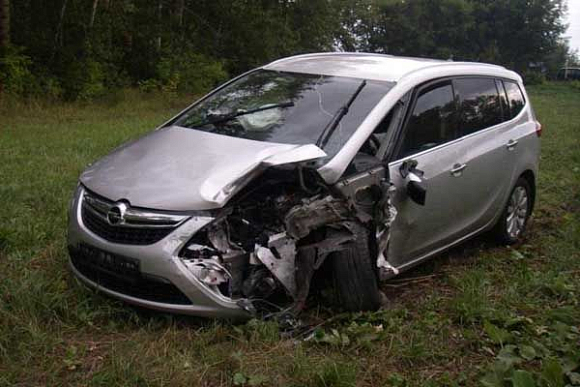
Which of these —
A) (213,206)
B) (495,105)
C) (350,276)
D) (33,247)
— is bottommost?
(33,247)

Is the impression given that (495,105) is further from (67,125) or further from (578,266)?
(67,125)

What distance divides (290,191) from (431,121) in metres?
1.43

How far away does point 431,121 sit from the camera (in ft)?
16.4

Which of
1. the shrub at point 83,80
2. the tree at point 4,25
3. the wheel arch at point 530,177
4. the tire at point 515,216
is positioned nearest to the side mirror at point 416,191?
the tire at point 515,216

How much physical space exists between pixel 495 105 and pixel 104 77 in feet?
43.9

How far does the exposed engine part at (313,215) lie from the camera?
12.8ft

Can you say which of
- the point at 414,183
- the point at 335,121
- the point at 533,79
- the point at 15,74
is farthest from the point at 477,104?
the point at 533,79

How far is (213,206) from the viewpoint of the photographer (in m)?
3.75

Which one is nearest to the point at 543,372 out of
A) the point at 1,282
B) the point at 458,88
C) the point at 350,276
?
the point at 350,276

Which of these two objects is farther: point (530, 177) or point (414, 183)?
point (530, 177)

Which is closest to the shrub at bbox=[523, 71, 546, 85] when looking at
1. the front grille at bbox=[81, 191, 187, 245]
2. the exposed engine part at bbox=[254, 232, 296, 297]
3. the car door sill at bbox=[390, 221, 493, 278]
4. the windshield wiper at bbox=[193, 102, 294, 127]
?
the car door sill at bbox=[390, 221, 493, 278]

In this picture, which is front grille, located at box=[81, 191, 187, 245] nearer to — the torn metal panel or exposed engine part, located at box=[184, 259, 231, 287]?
exposed engine part, located at box=[184, 259, 231, 287]

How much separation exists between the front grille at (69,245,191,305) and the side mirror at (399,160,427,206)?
167cm

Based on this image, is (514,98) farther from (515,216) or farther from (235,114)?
(235,114)
